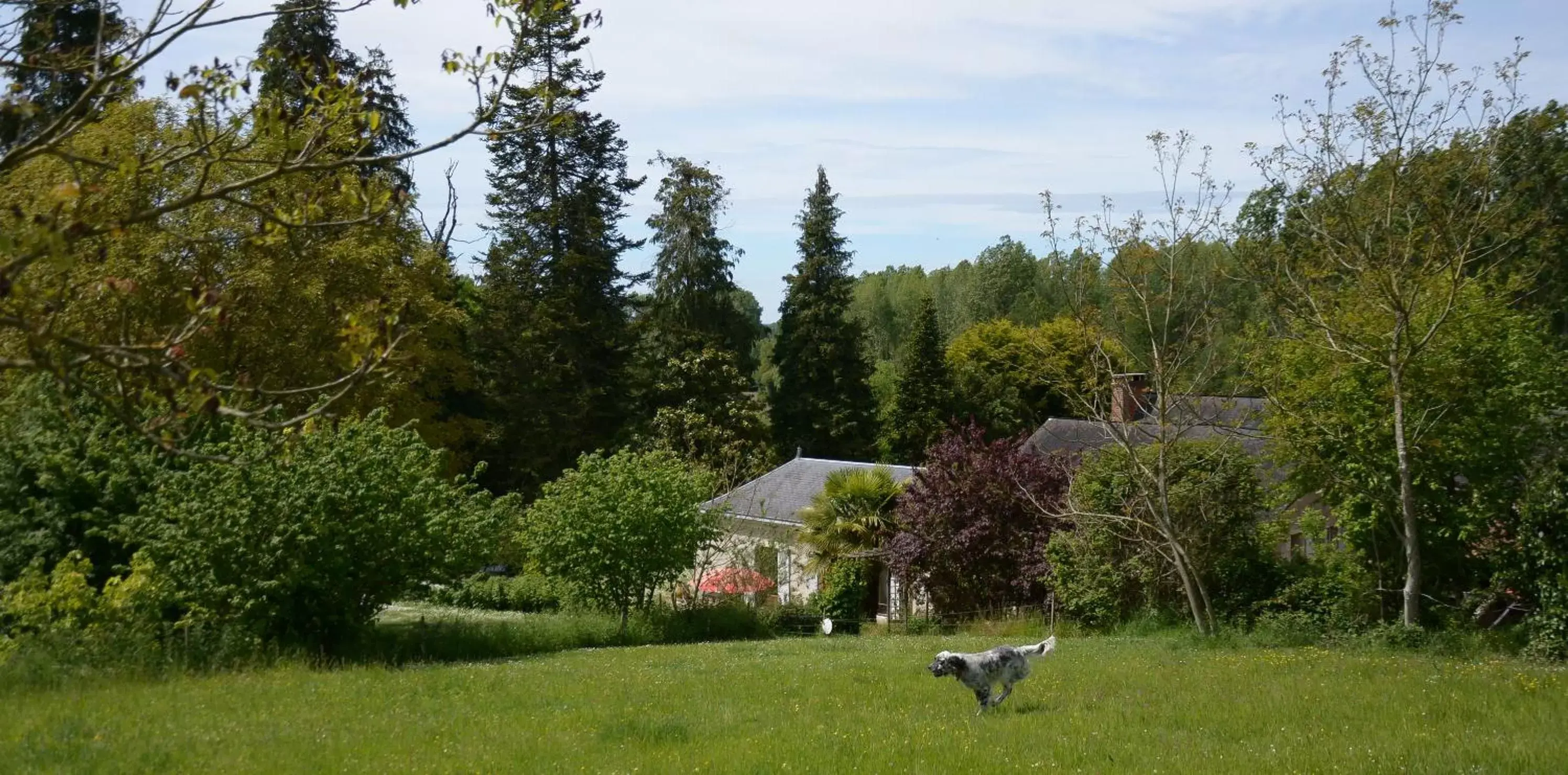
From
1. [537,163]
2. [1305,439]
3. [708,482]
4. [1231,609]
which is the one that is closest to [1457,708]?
[1305,439]

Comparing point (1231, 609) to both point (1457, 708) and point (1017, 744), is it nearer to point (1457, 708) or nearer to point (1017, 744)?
point (1457, 708)

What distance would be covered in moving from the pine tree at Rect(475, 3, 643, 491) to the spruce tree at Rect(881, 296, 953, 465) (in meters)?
13.8

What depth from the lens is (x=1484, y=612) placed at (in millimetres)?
17562

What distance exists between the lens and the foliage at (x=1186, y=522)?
2027 cm

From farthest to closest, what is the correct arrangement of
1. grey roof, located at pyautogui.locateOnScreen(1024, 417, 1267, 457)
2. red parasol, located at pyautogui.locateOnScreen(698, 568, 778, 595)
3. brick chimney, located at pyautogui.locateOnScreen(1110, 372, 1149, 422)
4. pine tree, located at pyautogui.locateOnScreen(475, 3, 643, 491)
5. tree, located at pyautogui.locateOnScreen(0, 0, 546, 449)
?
1. pine tree, located at pyautogui.locateOnScreen(475, 3, 643, 491)
2. red parasol, located at pyautogui.locateOnScreen(698, 568, 778, 595)
3. grey roof, located at pyautogui.locateOnScreen(1024, 417, 1267, 457)
4. brick chimney, located at pyautogui.locateOnScreen(1110, 372, 1149, 422)
5. tree, located at pyautogui.locateOnScreen(0, 0, 546, 449)

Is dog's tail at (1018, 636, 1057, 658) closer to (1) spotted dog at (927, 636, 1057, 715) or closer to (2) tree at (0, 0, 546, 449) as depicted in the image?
(1) spotted dog at (927, 636, 1057, 715)

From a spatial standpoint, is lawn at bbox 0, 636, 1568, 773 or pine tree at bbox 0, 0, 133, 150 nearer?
pine tree at bbox 0, 0, 133, 150

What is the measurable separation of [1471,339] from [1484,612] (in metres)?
4.04

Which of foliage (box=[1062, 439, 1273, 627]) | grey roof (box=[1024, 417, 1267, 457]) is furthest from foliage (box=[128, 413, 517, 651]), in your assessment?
grey roof (box=[1024, 417, 1267, 457])

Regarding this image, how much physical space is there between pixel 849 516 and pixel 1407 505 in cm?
1363

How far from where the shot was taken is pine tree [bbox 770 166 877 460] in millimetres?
52812

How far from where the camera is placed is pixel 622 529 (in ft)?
73.7

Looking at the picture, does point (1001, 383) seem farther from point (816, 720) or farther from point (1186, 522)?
point (816, 720)

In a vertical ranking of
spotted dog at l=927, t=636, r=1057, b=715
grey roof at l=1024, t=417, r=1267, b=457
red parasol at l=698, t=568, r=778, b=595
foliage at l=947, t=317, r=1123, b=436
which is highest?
foliage at l=947, t=317, r=1123, b=436
